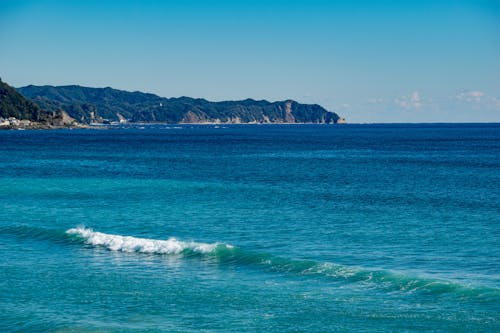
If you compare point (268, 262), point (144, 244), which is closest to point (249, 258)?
point (268, 262)

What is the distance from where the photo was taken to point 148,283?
32.7m

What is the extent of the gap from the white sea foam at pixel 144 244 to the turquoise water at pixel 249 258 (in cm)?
13

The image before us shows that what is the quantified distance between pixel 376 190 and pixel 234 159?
54797mm

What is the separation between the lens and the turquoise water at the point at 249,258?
91.9 feet

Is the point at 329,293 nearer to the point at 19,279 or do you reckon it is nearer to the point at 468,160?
the point at 19,279

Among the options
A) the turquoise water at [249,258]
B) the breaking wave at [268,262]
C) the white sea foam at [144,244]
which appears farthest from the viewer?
the white sea foam at [144,244]

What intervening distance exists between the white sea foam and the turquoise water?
0.13 meters

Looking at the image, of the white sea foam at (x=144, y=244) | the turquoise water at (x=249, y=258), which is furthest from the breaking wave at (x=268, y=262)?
the turquoise water at (x=249, y=258)

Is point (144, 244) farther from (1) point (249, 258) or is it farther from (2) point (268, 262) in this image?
(2) point (268, 262)

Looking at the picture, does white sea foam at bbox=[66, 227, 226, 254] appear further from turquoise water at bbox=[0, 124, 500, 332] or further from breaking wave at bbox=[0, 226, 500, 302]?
A: turquoise water at bbox=[0, 124, 500, 332]

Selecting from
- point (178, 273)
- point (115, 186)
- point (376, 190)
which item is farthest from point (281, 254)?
point (115, 186)

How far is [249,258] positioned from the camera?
3797 centimetres

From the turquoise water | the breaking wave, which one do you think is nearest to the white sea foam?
the breaking wave

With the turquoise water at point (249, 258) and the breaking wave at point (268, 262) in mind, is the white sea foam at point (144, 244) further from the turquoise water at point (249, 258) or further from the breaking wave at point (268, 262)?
the turquoise water at point (249, 258)
